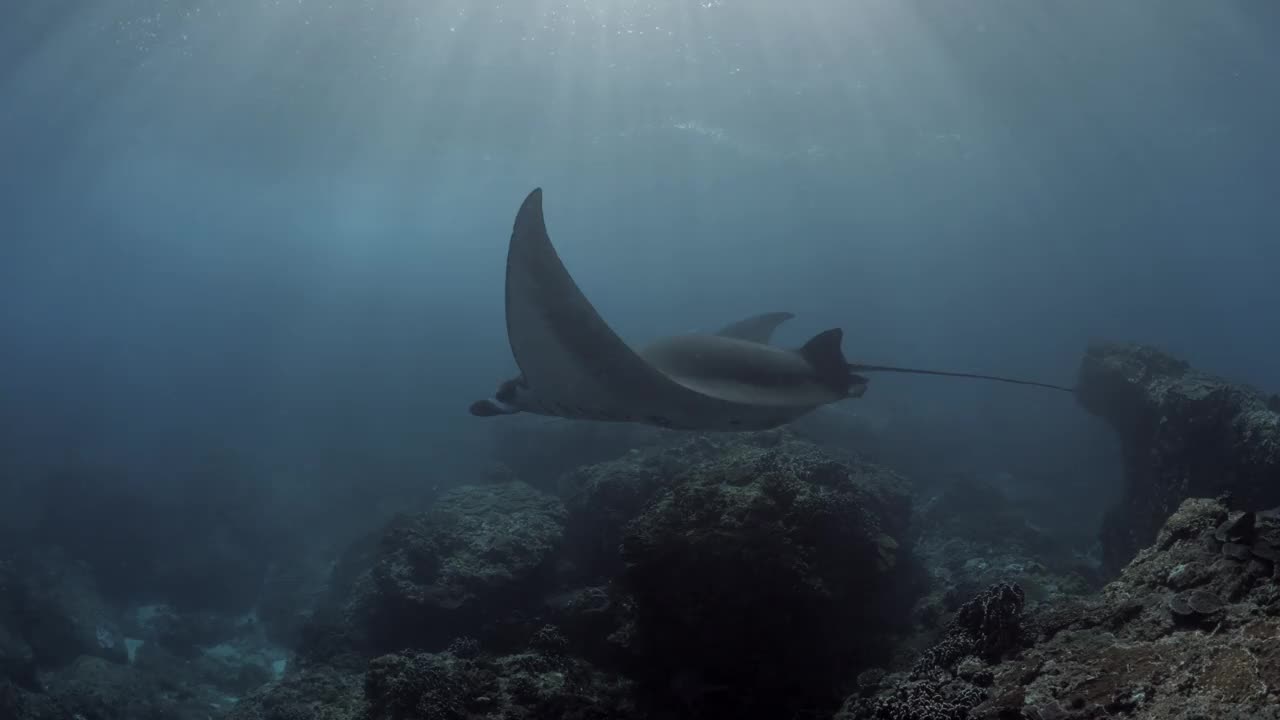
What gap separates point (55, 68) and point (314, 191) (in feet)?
94.1

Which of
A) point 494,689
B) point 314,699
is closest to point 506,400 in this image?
point 494,689

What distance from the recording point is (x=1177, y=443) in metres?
9.49

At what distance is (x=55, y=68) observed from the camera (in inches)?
879

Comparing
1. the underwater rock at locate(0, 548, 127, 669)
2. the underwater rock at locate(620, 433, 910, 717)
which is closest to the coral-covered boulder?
the underwater rock at locate(620, 433, 910, 717)

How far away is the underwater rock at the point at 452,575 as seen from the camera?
24.2ft

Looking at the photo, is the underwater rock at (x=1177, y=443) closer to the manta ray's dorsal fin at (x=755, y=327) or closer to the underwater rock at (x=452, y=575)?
the manta ray's dorsal fin at (x=755, y=327)

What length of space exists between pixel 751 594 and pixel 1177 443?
892cm

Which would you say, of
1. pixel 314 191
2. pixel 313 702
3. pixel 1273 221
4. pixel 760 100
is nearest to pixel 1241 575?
pixel 313 702

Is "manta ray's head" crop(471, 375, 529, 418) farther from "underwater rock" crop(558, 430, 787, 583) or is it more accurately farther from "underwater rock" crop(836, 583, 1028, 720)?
"underwater rock" crop(836, 583, 1028, 720)

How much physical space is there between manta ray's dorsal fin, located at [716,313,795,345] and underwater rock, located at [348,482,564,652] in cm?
398

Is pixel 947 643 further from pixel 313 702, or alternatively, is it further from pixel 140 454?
pixel 140 454

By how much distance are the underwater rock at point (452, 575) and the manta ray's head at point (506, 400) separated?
3.18 meters

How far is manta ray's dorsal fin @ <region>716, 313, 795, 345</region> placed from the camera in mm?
7028

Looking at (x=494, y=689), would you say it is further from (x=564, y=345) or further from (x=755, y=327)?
(x=755, y=327)
